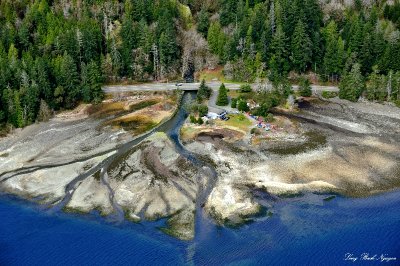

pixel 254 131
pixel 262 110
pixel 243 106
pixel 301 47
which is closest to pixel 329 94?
pixel 301 47

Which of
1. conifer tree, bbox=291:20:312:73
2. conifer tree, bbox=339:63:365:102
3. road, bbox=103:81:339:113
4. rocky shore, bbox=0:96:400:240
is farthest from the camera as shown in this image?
conifer tree, bbox=291:20:312:73

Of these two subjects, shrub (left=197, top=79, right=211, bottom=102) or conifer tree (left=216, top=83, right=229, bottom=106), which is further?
shrub (left=197, top=79, right=211, bottom=102)

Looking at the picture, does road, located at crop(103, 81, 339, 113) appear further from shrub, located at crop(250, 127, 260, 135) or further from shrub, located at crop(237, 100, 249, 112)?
shrub, located at crop(250, 127, 260, 135)

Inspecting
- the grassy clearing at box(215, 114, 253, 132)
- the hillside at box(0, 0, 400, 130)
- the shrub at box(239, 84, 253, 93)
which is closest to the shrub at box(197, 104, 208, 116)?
the grassy clearing at box(215, 114, 253, 132)

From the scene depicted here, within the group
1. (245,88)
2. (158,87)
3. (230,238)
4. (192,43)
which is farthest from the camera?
(192,43)

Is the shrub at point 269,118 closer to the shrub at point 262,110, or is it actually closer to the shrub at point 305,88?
the shrub at point 262,110

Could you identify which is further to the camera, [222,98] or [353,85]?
[353,85]

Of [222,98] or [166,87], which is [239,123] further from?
[166,87]
